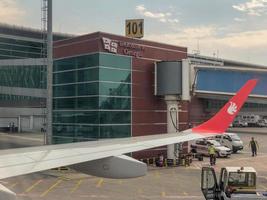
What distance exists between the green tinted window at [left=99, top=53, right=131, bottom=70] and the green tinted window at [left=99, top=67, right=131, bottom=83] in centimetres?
39

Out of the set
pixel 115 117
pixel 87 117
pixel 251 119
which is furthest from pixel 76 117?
pixel 251 119

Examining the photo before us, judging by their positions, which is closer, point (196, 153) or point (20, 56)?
point (196, 153)

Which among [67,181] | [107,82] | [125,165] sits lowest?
[67,181]

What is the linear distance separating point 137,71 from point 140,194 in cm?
1607

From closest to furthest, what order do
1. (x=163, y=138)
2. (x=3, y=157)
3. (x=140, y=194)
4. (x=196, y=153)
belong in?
(x=3, y=157) → (x=163, y=138) → (x=140, y=194) → (x=196, y=153)

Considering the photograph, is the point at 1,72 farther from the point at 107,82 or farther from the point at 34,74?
the point at 107,82

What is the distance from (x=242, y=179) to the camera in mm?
17438

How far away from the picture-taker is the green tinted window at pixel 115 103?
3447 centimetres

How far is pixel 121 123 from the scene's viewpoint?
3562 cm

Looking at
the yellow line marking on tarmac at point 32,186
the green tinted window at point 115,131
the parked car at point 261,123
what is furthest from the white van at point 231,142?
the parked car at point 261,123

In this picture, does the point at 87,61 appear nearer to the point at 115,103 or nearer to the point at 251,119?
the point at 115,103

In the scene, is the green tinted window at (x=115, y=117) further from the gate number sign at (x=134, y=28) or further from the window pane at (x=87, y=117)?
the gate number sign at (x=134, y=28)

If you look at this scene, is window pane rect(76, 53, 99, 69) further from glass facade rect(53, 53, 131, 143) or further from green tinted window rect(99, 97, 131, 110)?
green tinted window rect(99, 97, 131, 110)

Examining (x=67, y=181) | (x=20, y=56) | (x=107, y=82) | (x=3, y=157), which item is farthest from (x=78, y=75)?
(x=20, y=56)
